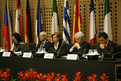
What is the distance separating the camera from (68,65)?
3223 mm

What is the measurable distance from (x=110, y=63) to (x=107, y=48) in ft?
4.19

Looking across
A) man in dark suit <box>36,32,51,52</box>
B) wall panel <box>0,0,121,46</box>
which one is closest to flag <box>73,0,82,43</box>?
wall panel <box>0,0,121,46</box>

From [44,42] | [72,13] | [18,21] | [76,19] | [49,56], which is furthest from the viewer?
[18,21]

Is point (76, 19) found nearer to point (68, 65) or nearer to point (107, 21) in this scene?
point (107, 21)

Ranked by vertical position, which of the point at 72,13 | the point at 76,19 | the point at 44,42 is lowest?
the point at 44,42

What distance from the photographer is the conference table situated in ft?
9.29

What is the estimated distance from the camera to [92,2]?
19.5 feet

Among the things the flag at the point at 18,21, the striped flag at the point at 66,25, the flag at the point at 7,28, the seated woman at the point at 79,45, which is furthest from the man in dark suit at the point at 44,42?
the flag at the point at 7,28

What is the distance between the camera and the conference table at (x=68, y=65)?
9.29 ft

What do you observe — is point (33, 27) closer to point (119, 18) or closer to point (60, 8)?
point (60, 8)

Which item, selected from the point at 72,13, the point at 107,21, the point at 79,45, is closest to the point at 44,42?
the point at 79,45

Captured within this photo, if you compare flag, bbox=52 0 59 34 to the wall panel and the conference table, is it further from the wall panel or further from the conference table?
the conference table

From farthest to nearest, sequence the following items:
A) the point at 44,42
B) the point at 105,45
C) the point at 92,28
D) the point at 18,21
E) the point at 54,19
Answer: the point at 18,21, the point at 54,19, the point at 92,28, the point at 44,42, the point at 105,45

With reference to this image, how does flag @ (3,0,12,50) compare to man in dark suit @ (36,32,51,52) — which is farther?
flag @ (3,0,12,50)
